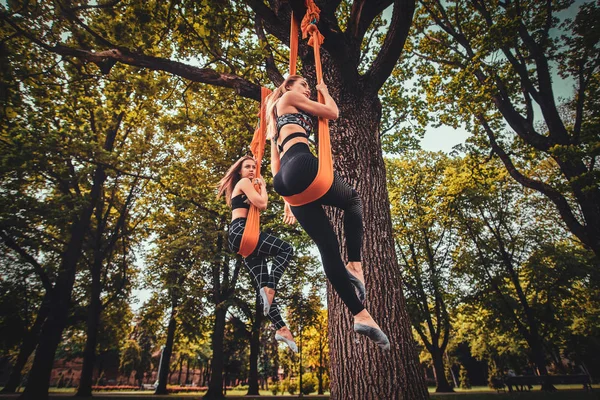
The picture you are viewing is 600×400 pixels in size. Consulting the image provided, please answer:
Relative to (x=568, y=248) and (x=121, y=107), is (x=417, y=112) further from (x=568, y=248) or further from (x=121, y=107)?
(x=568, y=248)

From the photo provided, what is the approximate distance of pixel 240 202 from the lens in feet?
10.00

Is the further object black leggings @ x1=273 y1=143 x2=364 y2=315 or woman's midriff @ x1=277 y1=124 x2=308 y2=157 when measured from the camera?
woman's midriff @ x1=277 y1=124 x2=308 y2=157

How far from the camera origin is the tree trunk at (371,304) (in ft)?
8.69

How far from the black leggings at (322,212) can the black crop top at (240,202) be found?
0.94 metres

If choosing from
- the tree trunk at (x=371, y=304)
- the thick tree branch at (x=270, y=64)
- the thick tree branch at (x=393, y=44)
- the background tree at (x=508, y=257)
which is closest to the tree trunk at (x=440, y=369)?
the background tree at (x=508, y=257)

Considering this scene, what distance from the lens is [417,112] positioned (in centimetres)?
1053

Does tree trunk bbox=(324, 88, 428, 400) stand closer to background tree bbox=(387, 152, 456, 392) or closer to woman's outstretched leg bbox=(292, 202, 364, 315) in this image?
woman's outstretched leg bbox=(292, 202, 364, 315)

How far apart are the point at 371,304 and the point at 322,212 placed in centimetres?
139

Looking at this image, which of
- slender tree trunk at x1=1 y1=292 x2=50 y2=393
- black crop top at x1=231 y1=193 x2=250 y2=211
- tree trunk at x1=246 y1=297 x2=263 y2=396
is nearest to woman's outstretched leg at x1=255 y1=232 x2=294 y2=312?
black crop top at x1=231 y1=193 x2=250 y2=211

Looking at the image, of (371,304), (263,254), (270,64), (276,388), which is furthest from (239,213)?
(276,388)

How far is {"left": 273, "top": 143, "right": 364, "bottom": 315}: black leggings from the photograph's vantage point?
6.43 ft

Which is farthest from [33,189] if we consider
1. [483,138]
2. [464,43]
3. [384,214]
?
[483,138]

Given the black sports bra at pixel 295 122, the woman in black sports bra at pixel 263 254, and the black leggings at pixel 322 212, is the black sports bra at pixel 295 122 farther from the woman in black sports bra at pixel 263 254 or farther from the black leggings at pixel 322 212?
the woman in black sports bra at pixel 263 254

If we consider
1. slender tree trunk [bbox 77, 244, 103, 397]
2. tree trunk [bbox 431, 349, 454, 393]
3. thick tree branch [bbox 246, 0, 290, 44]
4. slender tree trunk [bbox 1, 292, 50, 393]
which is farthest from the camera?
tree trunk [bbox 431, 349, 454, 393]
